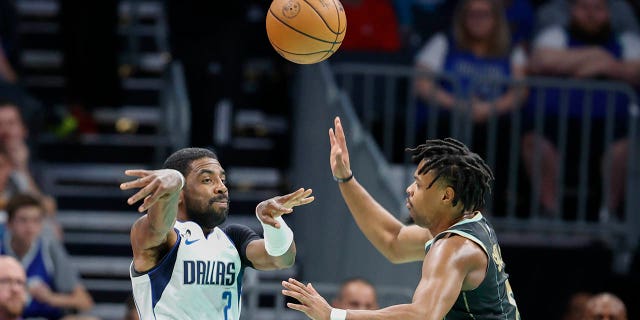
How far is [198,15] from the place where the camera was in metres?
10.3

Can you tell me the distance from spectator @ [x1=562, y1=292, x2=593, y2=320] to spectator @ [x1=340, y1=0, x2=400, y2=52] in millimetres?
3077

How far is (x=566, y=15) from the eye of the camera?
1174cm

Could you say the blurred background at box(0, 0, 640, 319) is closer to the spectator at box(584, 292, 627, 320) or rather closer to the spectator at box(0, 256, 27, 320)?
the spectator at box(584, 292, 627, 320)

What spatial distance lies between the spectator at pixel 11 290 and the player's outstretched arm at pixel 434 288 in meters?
3.39

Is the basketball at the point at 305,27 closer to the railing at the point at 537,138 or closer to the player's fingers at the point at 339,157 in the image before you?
the player's fingers at the point at 339,157

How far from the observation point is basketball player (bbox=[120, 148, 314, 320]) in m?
6.05

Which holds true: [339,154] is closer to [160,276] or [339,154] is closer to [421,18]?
[160,276]

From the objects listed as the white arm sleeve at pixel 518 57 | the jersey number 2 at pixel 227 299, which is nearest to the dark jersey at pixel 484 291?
the jersey number 2 at pixel 227 299

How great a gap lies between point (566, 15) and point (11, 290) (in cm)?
603

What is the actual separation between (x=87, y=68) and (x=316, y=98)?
211 cm

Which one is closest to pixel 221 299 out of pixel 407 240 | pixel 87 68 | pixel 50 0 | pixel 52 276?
pixel 407 240

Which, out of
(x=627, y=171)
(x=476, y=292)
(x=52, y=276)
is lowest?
(x=52, y=276)

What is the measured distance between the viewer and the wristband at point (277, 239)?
6.12m

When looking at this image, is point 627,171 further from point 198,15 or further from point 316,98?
point 198,15
